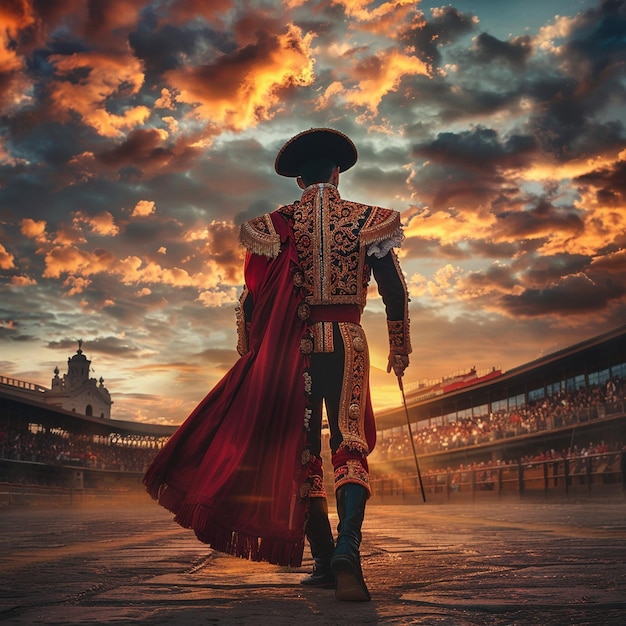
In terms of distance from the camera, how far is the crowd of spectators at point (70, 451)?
2625 centimetres

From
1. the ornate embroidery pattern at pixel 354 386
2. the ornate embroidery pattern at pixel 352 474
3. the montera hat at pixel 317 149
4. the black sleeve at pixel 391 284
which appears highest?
the montera hat at pixel 317 149

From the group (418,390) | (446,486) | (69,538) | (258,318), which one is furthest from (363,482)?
(418,390)

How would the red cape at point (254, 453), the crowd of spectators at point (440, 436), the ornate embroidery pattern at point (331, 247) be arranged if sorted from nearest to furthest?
1. the red cape at point (254, 453)
2. the ornate embroidery pattern at point (331, 247)
3. the crowd of spectators at point (440, 436)

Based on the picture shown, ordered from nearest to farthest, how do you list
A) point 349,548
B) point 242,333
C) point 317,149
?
point 349,548
point 242,333
point 317,149

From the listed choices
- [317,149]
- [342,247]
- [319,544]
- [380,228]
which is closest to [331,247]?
[342,247]

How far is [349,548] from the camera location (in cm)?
243

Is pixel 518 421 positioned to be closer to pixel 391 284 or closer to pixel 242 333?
pixel 391 284

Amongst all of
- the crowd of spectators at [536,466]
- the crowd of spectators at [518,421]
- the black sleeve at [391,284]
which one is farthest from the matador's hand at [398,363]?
the crowd of spectators at [518,421]

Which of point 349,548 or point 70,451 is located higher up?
point 70,451

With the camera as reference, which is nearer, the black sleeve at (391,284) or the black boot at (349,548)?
the black boot at (349,548)

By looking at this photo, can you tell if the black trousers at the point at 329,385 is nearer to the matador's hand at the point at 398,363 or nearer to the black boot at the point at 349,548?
the black boot at the point at 349,548

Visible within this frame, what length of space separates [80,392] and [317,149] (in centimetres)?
7226

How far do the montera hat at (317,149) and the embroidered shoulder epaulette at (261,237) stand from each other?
1.01 feet

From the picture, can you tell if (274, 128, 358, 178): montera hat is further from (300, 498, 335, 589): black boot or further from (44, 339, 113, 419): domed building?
(44, 339, 113, 419): domed building
